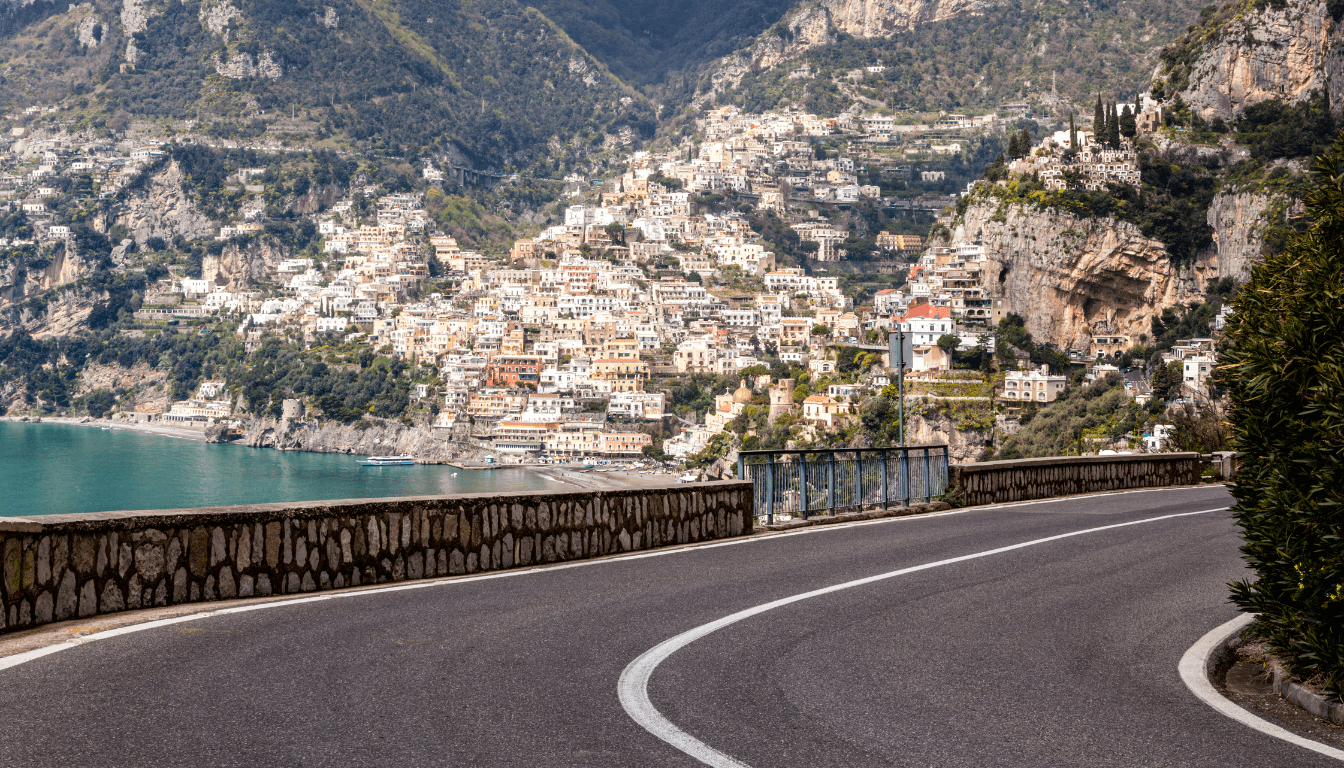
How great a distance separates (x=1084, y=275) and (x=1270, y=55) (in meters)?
28.9

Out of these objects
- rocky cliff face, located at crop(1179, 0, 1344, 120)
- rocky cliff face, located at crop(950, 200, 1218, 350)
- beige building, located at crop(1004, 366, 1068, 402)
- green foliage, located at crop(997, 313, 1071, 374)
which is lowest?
beige building, located at crop(1004, 366, 1068, 402)

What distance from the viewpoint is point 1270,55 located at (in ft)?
368

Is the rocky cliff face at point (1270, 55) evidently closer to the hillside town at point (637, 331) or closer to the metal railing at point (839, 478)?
the hillside town at point (637, 331)

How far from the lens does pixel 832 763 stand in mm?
4250

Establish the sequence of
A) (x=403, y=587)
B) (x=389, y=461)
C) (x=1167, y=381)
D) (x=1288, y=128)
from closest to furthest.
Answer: (x=403, y=587) < (x=1167, y=381) < (x=1288, y=128) < (x=389, y=461)

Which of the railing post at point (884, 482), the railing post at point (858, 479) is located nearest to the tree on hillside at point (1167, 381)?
the railing post at point (884, 482)

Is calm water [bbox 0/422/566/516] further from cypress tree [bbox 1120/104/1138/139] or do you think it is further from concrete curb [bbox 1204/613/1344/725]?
cypress tree [bbox 1120/104/1138/139]

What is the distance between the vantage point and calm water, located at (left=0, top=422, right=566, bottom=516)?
69.2m

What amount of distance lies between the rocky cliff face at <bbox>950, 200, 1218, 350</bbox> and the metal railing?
101 metres

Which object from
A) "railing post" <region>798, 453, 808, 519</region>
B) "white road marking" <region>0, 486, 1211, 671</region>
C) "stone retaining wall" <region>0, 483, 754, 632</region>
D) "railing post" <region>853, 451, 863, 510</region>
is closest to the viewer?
"white road marking" <region>0, 486, 1211, 671</region>

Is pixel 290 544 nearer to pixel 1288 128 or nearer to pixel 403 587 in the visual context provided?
pixel 403 587

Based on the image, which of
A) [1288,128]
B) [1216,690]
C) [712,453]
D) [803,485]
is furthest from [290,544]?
[1288,128]

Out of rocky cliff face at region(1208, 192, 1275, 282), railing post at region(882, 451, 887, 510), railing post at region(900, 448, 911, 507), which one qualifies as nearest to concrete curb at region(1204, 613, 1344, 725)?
railing post at region(882, 451, 887, 510)

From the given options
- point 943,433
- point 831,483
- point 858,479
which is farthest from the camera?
point 943,433
